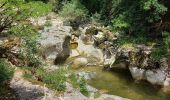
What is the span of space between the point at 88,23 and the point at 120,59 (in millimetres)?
7141

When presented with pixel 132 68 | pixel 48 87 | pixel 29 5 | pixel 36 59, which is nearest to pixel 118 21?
pixel 132 68

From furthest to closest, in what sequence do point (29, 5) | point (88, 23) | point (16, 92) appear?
point (88, 23)
point (16, 92)
point (29, 5)

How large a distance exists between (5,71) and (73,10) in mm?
12925

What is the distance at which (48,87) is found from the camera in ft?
51.9

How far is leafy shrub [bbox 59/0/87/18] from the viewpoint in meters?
28.0

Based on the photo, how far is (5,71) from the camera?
52.6 ft

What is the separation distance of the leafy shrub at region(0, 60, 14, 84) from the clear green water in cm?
506

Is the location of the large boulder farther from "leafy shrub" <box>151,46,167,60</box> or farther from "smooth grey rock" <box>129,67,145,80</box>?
"leafy shrub" <box>151,46,167,60</box>

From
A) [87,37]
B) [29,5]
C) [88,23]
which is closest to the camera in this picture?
[29,5]

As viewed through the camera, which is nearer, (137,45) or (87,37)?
(137,45)

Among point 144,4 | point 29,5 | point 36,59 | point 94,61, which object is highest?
point 29,5

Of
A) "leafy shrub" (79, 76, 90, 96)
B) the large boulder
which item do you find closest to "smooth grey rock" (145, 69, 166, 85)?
"leafy shrub" (79, 76, 90, 96)

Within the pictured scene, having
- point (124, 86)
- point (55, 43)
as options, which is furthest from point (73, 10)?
point (124, 86)

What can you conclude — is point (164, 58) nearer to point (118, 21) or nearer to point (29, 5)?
point (118, 21)
